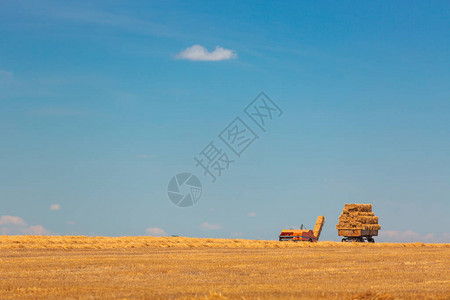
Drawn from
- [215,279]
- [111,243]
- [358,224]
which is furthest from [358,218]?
[215,279]

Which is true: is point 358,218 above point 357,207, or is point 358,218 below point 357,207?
below

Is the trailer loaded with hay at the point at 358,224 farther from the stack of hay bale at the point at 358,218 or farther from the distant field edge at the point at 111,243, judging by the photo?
the distant field edge at the point at 111,243

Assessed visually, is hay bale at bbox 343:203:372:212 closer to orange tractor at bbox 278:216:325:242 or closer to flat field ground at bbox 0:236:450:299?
orange tractor at bbox 278:216:325:242

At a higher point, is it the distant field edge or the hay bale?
the hay bale

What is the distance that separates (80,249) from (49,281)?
2076 centimetres

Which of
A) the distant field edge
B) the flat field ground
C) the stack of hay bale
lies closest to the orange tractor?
the distant field edge

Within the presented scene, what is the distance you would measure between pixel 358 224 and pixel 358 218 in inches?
28.8

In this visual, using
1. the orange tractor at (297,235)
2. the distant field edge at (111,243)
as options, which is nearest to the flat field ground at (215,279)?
the distant field edge at (111,243)

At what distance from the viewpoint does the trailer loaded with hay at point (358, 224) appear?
57031 millimetres

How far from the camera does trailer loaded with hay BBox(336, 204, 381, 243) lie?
187ft

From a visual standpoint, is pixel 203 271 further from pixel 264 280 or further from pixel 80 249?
pixel 80 249

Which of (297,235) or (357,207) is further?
(357,207)

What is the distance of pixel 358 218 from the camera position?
189 feet

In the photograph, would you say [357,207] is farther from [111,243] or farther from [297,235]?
[111,243]
